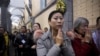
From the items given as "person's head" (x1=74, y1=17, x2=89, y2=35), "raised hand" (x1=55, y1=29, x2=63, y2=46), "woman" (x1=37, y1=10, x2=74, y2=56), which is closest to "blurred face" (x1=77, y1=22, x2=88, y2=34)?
"person's head" (x1=74, y1=17, x2=89, y2=35)

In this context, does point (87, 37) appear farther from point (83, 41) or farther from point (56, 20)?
point (56, 20)

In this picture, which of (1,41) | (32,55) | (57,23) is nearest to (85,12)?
(32,55)

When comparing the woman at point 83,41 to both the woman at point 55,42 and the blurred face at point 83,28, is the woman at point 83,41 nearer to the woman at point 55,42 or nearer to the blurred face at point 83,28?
the blurred face at point 83,28

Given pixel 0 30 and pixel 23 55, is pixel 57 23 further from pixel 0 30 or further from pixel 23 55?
pixel 0 30

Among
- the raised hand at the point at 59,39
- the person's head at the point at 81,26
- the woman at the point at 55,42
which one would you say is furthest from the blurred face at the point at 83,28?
the raised hand at the point at 59,39

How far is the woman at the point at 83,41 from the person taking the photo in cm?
319

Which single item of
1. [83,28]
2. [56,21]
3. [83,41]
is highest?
[56,21]

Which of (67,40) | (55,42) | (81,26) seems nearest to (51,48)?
(55,42)

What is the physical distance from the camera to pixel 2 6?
18.5 meters

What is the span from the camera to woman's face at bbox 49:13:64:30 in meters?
2.67

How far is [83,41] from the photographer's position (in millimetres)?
A: 3236

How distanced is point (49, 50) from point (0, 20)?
16055mm

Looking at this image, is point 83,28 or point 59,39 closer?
point 59,39

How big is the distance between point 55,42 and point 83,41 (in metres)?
0.68
